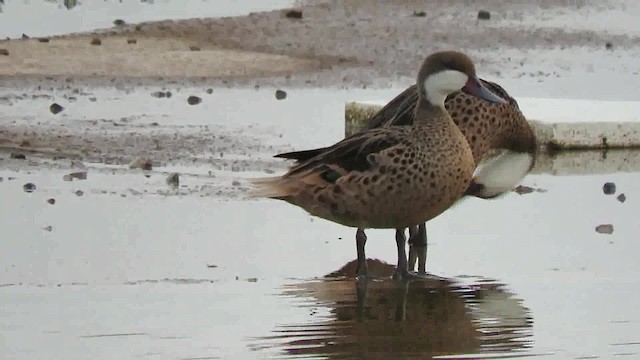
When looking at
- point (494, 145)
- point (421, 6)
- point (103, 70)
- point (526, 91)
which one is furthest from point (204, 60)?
point (494, 145)

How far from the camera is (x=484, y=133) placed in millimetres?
10352

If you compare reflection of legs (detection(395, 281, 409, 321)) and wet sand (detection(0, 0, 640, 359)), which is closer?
wet sand (detection(0, 0, 640, 359))

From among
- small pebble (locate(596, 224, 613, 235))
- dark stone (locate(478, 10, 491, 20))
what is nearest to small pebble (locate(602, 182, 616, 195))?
small pebble (locate(596, 224, 613, 235))

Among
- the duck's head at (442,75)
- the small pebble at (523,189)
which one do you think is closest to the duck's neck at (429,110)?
the duck's head at (442,75)

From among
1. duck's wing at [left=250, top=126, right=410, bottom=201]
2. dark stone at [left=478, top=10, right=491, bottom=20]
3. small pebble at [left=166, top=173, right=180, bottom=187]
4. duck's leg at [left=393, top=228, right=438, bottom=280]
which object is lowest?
duck's leg at [left=393, top=228, right=438, bottom=280]

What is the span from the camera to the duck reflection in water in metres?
7.34

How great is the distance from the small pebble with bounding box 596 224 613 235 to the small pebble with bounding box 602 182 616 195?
1136 millimetres

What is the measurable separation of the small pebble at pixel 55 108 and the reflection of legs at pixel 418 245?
21.6 feet

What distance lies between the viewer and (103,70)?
1909 cm

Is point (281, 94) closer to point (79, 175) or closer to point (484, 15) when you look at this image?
point (79, 175)

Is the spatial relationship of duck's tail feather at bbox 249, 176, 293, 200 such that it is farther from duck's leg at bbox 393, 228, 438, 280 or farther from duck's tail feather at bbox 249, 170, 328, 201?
duck's leg at bbox 393, 228, 438, 280

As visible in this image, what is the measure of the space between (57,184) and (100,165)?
1015 mm

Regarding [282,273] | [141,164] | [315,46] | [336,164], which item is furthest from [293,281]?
[315,46]

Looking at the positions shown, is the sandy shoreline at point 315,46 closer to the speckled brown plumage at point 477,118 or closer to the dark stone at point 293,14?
the dark stone at point 293,14
